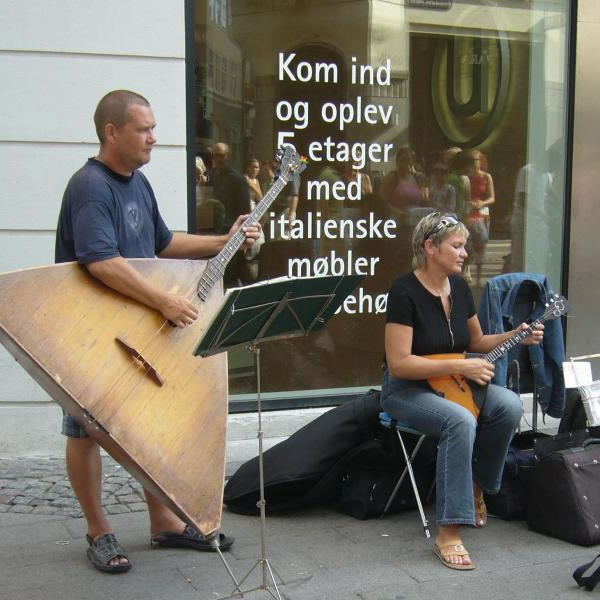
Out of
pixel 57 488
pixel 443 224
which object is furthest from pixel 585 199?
pixel 57 488

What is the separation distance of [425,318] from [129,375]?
1.51 meters

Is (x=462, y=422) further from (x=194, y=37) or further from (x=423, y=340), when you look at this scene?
(x=194, y=37)

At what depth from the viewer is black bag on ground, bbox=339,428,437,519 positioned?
497 centimetres

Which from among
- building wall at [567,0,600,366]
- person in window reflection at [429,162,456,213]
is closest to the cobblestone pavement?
person in window reflection at [429,162,456,213]

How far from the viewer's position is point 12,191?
5875 mm

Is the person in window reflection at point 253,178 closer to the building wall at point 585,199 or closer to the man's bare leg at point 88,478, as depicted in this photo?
the building wall at point 585,199

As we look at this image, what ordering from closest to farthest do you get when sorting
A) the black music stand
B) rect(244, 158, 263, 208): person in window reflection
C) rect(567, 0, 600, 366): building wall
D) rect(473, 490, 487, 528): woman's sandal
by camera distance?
1. the black music stand
2. rect(473, 490, 487, 528): woman's sandal
3. rect(244, 158, 263, 208): person in window reflection
4. rect(567, 0, 600, 366): building wall

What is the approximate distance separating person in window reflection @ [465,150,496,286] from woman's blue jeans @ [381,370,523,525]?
2.76 meters

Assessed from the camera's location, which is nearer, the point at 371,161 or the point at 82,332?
the point at 82,332

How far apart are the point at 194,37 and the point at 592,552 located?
3.87 m

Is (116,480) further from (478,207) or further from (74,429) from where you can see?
(478,207)

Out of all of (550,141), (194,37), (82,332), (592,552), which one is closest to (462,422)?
(592,552)

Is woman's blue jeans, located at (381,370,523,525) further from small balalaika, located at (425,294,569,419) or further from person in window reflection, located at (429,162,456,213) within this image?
person in window reflection, located at (429,162,456,213)

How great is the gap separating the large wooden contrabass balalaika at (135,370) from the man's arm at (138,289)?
0.14 ft
